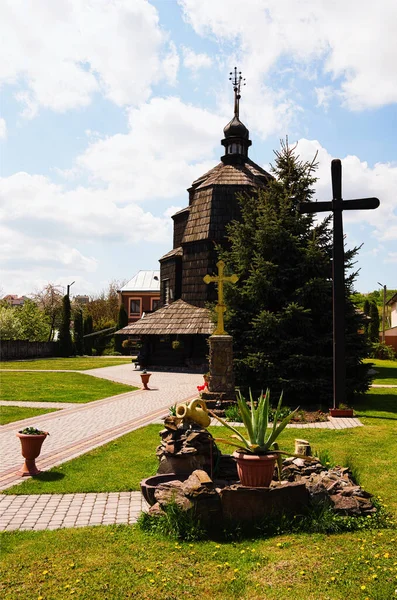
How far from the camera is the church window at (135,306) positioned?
5978cm

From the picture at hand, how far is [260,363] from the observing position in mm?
14445

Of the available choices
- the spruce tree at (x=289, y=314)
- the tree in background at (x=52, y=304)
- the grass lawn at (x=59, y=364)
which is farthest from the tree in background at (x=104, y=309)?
the spruce tree at (x=289, y=314)

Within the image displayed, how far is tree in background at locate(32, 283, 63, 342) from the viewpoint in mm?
58500

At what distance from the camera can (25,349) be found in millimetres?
41750

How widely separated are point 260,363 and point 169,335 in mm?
13297

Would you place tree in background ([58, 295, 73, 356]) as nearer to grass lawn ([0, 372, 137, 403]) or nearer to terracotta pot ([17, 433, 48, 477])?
grass lawn ([0, 372, 137, 403])

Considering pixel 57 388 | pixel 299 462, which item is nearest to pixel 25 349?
pixel 57 388

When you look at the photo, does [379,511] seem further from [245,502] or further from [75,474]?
[75,474]

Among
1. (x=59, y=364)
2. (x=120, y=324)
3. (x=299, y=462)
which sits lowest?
(x=299, y=462)

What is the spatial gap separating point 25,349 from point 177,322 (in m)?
20.1

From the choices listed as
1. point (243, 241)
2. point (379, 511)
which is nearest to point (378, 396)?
point (243, 241)

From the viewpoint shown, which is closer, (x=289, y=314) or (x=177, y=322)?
(x=289, y=314)

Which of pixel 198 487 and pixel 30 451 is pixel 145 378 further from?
pixel 198 487

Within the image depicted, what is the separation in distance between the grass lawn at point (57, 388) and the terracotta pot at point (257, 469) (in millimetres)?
10999
